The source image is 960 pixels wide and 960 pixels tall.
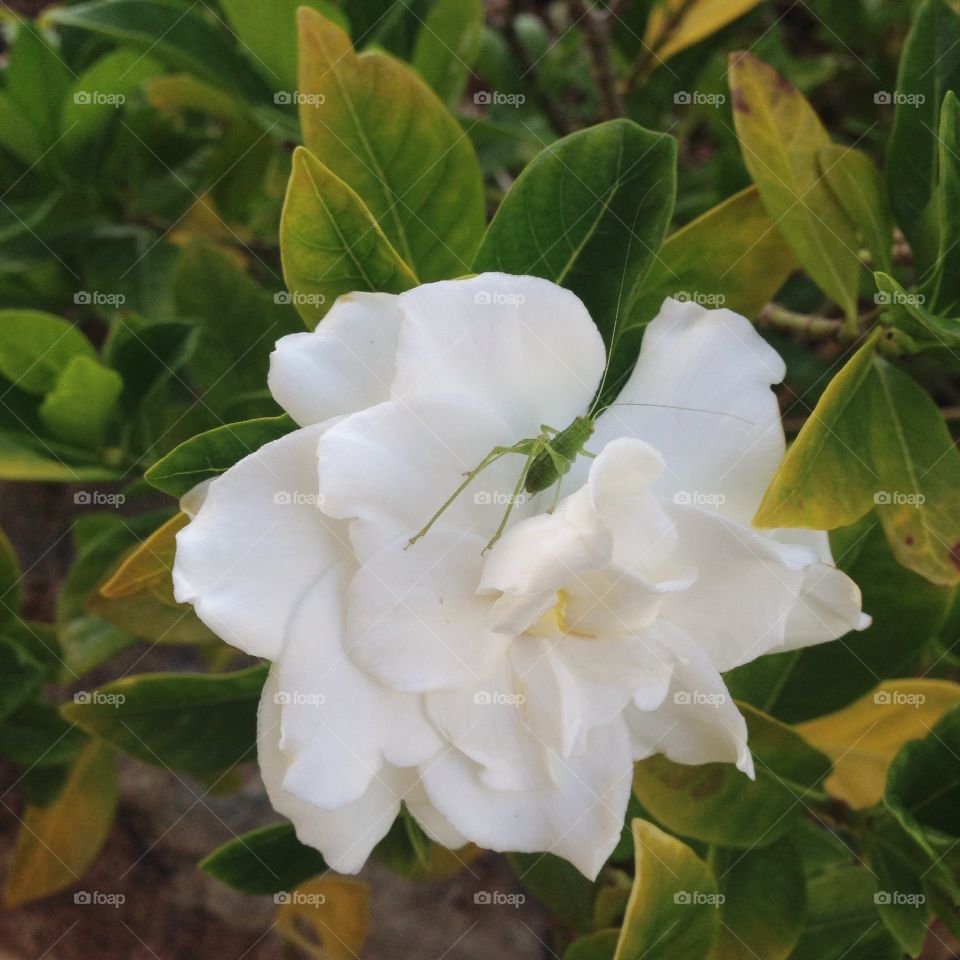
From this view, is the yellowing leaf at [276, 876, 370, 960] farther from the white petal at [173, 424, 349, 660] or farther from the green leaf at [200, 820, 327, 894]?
the white petal at [173, 424, 349, 660]

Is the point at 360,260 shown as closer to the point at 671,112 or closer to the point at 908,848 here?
the point at 908,848

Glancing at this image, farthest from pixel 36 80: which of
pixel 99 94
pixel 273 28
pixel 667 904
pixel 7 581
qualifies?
pixel 667 904

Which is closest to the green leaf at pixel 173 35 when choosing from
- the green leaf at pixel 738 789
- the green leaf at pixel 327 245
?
the green leaf at pixel 327 245

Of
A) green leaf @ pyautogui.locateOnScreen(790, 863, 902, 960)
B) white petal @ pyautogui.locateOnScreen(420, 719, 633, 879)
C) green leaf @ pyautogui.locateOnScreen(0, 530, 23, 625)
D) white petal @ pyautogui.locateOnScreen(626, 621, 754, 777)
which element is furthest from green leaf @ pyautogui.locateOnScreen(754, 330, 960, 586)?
green leaf @ pyautogui.locateOnScreen(0, 530, 23, 625)

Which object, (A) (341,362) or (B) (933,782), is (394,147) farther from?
(B) (933,782)

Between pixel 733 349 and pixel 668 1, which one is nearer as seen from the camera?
pixel 733 349

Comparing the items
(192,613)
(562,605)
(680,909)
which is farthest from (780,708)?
(192,613)

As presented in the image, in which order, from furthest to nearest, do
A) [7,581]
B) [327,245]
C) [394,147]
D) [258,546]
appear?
1. [7,581]
2. [394,147]
3. [327,245]
4. [258,546]
